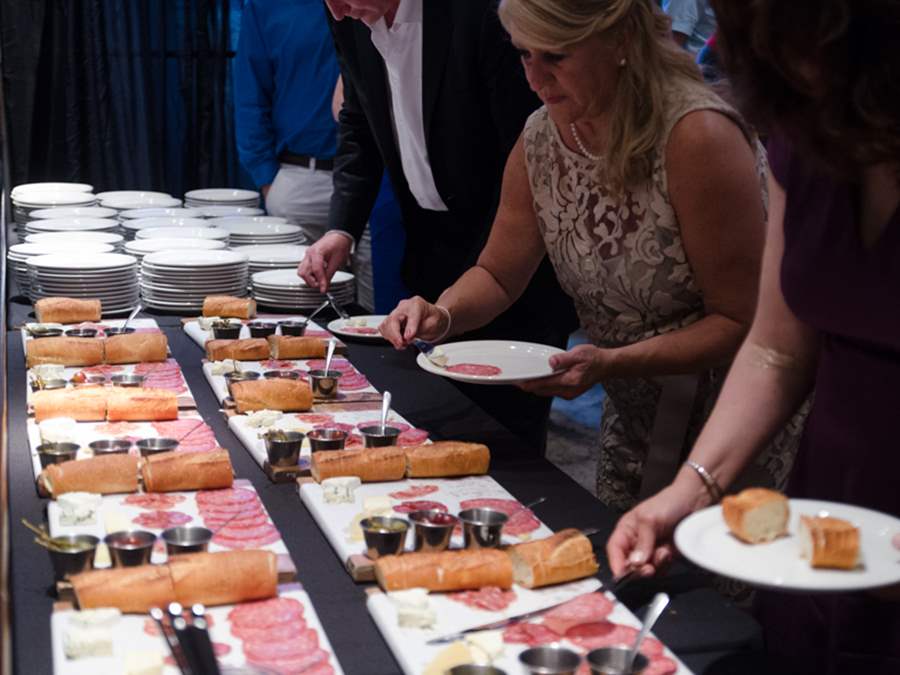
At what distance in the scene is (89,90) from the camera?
7.45 m

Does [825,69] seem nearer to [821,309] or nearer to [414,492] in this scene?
[821,309]

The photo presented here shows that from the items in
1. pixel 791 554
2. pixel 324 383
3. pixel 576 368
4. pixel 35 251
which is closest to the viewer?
pixel 791 554

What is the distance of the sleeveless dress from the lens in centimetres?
246

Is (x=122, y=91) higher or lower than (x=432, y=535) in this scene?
higher

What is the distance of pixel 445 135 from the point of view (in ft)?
11.1

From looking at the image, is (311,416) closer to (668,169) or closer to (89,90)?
(668,169)

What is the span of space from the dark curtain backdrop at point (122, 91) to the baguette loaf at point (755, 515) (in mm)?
6630

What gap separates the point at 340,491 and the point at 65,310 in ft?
5.21

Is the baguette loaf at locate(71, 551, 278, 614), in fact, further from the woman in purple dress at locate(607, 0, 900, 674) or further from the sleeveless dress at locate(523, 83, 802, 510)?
the sleeveless dress at locate(523, 83, 802, 510)

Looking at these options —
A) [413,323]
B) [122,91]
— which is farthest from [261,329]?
[122,91]

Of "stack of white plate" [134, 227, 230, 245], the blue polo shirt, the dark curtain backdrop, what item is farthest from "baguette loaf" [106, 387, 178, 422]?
the dark curtain backdrop

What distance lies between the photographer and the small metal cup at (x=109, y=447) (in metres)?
2.25

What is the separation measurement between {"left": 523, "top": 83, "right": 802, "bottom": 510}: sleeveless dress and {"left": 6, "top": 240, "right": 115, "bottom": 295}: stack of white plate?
5.73 feet

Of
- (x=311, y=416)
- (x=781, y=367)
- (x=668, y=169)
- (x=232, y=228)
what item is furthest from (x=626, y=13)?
(x=232, y=228)
